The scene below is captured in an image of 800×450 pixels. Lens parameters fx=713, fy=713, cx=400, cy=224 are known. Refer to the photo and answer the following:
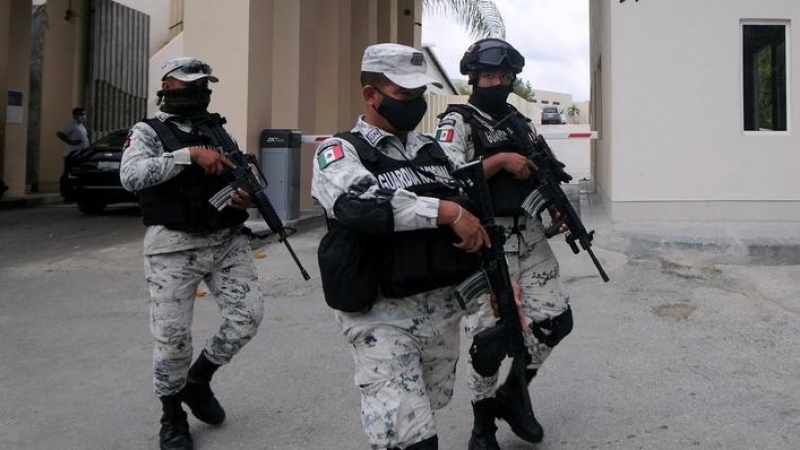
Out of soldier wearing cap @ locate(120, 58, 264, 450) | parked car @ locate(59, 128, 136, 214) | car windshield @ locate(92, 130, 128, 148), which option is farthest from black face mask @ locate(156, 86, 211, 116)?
car windshield @ locate(92, 130, 128, 148)

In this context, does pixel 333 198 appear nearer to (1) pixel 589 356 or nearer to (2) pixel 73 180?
(1) pixel 589 356

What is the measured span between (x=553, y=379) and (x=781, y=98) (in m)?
6.14

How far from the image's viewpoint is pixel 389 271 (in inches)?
86.5

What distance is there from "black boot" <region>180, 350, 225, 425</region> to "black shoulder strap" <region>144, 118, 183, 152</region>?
968 millimetres

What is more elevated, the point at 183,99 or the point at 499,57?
the point at 499,57

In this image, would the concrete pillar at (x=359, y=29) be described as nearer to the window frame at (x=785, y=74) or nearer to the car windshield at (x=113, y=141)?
the car windshield at (x=113, y=141)

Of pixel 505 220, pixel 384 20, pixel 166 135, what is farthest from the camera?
pixel 384 20

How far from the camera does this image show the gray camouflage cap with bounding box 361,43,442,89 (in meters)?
2.28

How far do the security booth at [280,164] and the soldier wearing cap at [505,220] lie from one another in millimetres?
5804

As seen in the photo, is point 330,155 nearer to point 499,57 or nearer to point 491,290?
point 491,290

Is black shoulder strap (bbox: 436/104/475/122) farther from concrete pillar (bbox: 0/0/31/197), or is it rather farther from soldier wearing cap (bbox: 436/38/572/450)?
concrete pillar (bbox: 0/0/31/197)

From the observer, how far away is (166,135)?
3.24m

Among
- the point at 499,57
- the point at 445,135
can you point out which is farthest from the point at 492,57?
the point at 445,135

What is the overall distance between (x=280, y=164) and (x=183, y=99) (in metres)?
5.52
